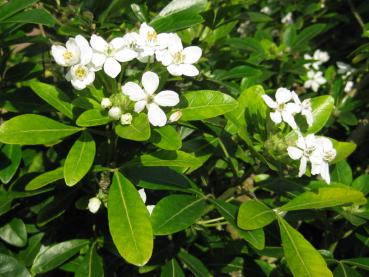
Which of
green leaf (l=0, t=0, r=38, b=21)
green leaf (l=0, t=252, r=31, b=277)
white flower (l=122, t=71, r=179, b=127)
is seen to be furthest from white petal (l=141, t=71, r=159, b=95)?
green leaf (l=0, t=252, r=31, b=277)

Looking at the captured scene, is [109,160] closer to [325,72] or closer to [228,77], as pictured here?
[228,77]

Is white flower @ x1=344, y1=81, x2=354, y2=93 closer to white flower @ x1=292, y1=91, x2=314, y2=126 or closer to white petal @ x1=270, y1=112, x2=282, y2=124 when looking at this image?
white flower @ x1=292, y1=91, x2=314, y2=126

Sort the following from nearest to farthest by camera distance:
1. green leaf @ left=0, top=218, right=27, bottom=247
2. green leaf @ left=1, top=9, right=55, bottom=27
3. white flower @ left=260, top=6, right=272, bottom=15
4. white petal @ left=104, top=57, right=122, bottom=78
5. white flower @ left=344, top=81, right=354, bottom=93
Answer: white petal @ left=104, top=57, right=122, bottom=78
green leaf @ left=1, top=9, right=55, bottom=27
green leaf @ left=0, top=218, right=27, bottom=247
white flower @ left=344, top=81, right=354, bottom=93
white flower @ left=260, top=6, right=272, bottom=15

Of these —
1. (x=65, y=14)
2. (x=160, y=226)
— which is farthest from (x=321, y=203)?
(x=65, y=14)

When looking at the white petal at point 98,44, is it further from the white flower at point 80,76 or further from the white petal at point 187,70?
the white petal at point 187,70

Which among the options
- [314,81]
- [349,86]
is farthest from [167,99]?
[349,86]

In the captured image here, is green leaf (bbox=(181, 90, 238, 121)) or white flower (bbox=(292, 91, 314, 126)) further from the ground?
green leaf (bbox=(181, 90, 238, 121))

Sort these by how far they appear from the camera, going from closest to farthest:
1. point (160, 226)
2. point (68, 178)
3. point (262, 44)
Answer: point (68, 178)
point (160, 226)
point (262, 44)
